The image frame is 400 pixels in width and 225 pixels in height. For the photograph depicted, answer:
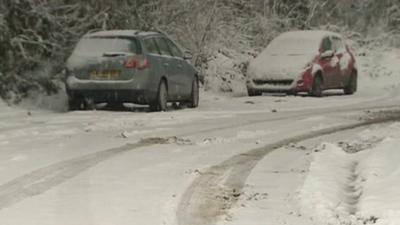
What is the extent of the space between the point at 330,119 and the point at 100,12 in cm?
709

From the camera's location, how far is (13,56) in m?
16.5

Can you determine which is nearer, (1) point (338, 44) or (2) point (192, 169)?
(2) point (192, 169)

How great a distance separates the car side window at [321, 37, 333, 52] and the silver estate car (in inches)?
271

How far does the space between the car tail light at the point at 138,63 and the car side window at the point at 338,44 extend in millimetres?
8700

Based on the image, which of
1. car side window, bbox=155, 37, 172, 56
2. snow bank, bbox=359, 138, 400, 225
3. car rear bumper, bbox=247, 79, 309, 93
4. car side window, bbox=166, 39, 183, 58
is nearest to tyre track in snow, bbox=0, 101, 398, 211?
snow bank, bbox=359, 138, 400, 225

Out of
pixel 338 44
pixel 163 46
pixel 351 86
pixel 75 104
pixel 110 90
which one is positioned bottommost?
pixel 351 86

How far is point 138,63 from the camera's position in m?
15.7

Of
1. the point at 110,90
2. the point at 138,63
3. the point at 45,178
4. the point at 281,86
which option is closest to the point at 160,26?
the point at 281,86

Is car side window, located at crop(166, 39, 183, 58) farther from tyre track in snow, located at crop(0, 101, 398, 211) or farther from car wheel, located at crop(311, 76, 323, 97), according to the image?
tyre track in snow, located at crop(0, 101, 398, 211)

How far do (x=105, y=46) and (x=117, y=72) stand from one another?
25.9 inches

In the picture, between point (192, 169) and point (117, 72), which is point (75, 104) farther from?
point (192, 169)

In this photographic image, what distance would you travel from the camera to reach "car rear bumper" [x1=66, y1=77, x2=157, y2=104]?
15.6m

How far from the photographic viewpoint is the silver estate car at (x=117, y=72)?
15.6 meters

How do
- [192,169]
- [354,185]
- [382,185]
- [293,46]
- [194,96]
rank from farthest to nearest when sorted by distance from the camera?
[293,46] < [194,96] < [192,169] < [354,185] < [382,185]
